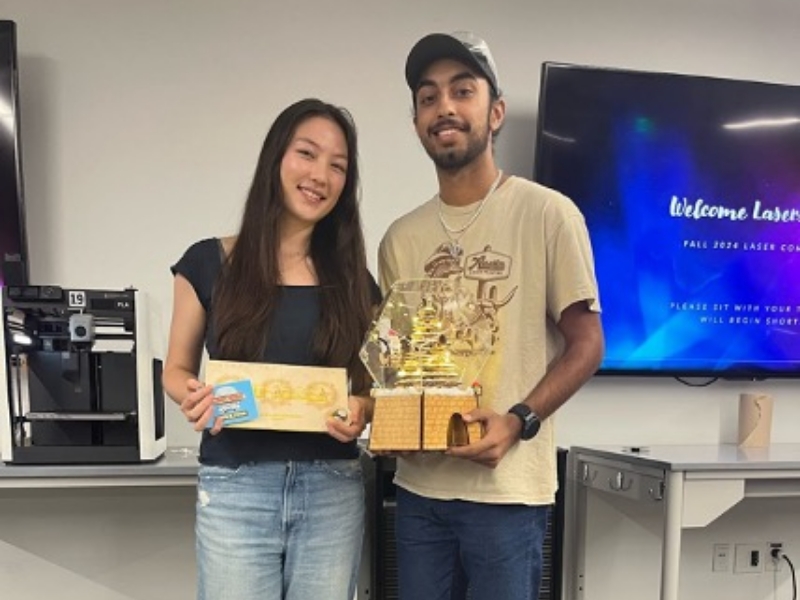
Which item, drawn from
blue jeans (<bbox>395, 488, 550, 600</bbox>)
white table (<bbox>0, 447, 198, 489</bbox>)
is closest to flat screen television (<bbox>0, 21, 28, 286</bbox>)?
white table (<bbox>0, 447, 198, 489</bbox>)

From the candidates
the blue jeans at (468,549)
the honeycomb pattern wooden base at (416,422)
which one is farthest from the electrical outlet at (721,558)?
the honeycomb pattern wooden base at (416,422)

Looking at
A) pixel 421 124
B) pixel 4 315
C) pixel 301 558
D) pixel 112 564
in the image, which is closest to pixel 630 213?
pixel 421 124

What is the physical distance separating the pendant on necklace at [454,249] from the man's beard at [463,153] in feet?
0.50

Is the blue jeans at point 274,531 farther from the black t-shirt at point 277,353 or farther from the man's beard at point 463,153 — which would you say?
the man's beard at point 463,153

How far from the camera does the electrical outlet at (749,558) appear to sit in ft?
8.38

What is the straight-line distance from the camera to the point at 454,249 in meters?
1.40

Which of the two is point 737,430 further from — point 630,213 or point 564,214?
point 564,214

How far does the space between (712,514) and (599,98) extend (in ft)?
4.30

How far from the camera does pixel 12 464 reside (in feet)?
5.63

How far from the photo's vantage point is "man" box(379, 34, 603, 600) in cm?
129

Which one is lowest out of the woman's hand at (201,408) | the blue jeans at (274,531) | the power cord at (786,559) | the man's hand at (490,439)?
the power cord at (786,559)

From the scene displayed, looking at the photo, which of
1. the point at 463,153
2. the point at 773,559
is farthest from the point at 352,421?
the point at 773,559

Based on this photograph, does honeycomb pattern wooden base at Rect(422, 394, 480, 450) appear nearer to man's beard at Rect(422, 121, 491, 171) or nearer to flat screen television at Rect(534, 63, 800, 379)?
man's beard at Rect(422, 121, 491, 171)

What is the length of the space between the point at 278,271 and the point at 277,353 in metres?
0.16
